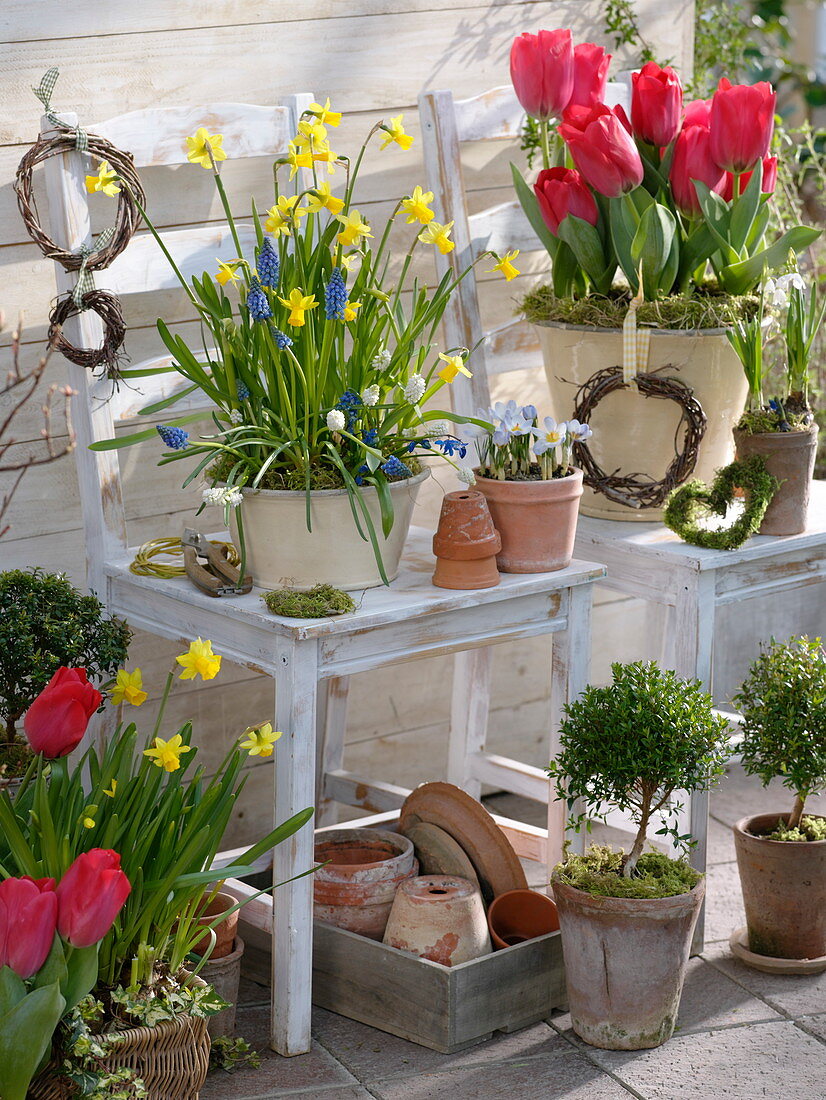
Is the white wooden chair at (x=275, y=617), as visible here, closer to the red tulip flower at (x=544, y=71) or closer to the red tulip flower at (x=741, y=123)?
the red tulip flower at (x=544, y=71)

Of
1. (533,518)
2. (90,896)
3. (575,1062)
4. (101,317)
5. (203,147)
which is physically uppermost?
(203,147)

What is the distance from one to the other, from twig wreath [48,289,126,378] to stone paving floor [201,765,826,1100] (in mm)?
990

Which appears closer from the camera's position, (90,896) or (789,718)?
(90,896)

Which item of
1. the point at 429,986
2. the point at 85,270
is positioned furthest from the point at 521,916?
the point at 85,270

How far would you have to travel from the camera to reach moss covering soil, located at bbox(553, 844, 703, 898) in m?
2.01

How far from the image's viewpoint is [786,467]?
223cm

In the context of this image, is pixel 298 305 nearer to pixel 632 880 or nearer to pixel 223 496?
pixel 223 496

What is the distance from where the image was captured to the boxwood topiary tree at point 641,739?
1962 mm

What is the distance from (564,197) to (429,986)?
3.95ft

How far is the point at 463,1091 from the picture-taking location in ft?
6.45

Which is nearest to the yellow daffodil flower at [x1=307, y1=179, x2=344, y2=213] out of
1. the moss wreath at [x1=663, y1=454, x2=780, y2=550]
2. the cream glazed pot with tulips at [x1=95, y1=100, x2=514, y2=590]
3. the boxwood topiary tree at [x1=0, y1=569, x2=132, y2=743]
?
the cream glazed pot with tulips at [x1=95, y1=100, x2=514, y2=590]

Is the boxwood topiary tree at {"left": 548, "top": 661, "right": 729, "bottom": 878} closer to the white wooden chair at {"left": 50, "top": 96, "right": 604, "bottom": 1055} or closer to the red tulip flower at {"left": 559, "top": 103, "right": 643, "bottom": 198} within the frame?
the white wooden chair at {"left": 50, "top": 96, "right": 604, "bottom": 1055}

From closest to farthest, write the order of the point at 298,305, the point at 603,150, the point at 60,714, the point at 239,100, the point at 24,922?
1. the point at 24,922
2. the point at 60,714
3. the point at 298,305
4. the point at 603,150
5. the point at 239,100

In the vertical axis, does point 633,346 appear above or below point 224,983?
above
